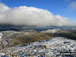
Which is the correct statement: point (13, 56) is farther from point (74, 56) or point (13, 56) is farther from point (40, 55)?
point (74, 56)

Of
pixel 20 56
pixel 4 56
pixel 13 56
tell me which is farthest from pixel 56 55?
pixel 4 56

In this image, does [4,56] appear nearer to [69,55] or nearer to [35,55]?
[35,55]

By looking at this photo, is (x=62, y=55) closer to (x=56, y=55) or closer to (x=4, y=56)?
(x=56, y=55)

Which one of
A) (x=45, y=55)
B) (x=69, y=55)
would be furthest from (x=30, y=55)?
(x=69, y=55)

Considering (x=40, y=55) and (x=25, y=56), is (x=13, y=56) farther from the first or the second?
(x=40, y=55)

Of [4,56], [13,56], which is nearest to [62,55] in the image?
[13,56]

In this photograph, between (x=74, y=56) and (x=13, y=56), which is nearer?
(x=74, y=56)

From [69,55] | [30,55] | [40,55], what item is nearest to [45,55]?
[40,55]

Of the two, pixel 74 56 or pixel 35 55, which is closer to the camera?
pixel 74 56
